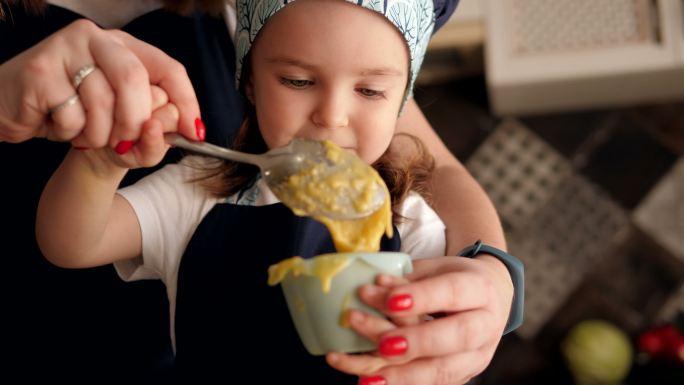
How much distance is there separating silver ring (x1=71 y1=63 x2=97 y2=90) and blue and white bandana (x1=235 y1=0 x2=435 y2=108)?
376 mm

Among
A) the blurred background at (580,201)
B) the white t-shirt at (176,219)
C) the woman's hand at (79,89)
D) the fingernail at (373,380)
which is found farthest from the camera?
the blurred background at (580,201)

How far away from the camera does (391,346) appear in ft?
2.42

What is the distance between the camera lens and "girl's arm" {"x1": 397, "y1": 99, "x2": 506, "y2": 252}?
108 centimetres

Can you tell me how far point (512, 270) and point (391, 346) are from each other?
0.98 feet

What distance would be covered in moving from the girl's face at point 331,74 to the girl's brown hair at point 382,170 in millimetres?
123

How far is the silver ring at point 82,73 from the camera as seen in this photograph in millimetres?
656

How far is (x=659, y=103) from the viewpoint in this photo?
2.46m

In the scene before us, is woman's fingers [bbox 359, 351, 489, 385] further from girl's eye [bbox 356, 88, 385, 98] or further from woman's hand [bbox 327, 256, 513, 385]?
girl's eye [bbox 356, 88, 385, 98]

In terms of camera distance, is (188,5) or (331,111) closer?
(331,111)

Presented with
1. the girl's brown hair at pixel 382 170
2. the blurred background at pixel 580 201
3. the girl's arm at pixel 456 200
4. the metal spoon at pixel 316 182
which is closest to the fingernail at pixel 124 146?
the metal spoon at pixel 316 182

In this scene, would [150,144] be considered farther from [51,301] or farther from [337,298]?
[51,301]

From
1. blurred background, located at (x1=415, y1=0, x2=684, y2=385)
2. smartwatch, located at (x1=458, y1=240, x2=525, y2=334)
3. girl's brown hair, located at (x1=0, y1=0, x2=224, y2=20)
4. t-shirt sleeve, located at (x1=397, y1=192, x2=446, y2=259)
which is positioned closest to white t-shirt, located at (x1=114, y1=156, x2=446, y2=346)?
t-shirt sleeve, located at (x1=397, y1=192, x2=446, y2=259)

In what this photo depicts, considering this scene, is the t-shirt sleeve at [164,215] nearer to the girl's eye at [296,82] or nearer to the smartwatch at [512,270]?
the girl's eye at [296,82]

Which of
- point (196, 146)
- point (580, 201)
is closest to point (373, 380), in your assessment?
point (196, 146)
